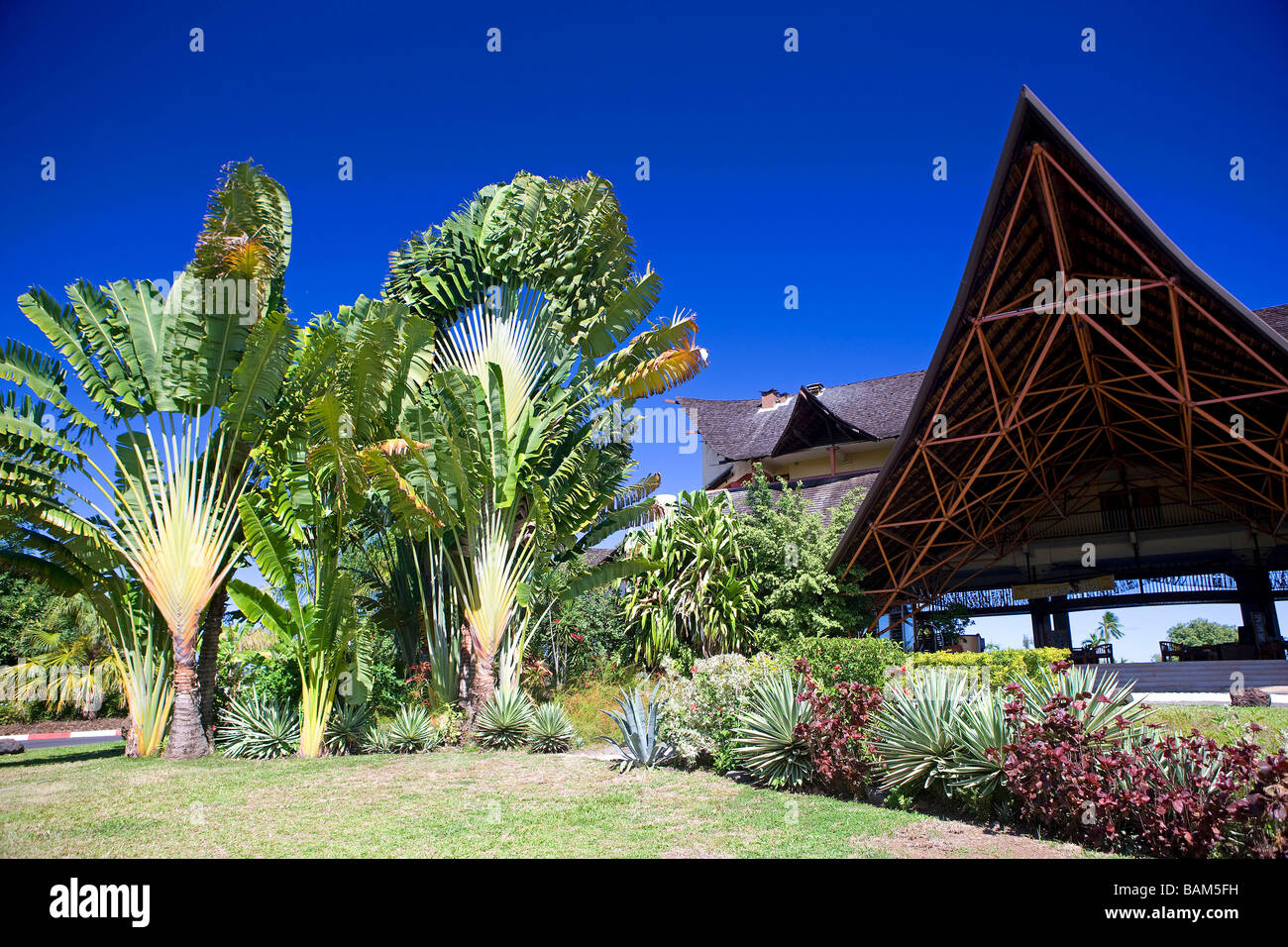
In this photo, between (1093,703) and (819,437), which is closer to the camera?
(1093,703)

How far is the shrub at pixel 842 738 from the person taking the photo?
26.4 feet

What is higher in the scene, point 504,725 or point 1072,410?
point 1072,410

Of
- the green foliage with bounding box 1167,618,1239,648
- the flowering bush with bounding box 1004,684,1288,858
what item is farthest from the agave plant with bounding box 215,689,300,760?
the green foliage with bounding box 1167,618,1239,648

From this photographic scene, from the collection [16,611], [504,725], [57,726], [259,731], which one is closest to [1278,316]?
[504,725]

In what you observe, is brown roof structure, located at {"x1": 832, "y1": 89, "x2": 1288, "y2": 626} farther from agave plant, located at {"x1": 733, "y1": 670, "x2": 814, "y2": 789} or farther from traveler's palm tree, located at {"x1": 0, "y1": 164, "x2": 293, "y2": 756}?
traveler's palm tree, located at {"x1": 0, "y1": 164, "x2": 293, "y2": 756}

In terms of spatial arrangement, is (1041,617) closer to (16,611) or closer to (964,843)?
(964,843)

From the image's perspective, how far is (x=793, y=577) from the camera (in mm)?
18172

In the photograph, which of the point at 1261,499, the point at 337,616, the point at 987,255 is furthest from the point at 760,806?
the point at 1261,499

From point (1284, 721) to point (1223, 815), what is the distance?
7462mm

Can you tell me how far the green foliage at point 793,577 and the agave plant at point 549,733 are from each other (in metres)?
6.30

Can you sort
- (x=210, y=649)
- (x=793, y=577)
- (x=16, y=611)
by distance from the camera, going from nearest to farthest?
(x=210, y=649), (x=793, y=577), (x=16, y=611)

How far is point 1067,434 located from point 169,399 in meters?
20.8

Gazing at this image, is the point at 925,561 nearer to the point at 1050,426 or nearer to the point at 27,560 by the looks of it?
the point at 1050,426
